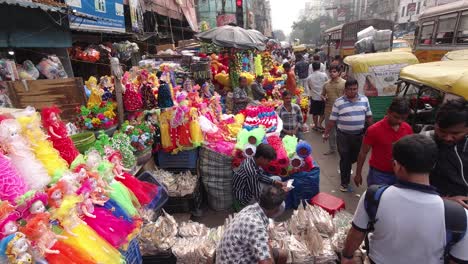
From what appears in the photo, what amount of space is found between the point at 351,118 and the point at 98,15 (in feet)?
20.0

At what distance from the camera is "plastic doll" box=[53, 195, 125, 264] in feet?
6.16

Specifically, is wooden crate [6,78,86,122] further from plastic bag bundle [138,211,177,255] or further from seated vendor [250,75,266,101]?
seated vendor [250,75,266,101]

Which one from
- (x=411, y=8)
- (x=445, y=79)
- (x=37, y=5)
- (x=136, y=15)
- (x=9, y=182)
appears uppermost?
(x=411, y=8)

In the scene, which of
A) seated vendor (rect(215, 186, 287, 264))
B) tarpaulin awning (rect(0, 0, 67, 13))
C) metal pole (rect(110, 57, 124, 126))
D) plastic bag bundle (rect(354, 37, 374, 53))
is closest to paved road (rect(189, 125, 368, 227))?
metal pole (rect(110, 57, 124, 126))

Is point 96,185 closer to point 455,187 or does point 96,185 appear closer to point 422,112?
point 455,187

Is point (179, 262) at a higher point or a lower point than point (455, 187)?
lower

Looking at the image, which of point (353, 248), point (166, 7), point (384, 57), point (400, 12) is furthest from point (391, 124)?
point (400, 12)

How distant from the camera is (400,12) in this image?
146 ft

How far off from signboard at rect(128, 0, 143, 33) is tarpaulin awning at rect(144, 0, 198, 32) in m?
1.02

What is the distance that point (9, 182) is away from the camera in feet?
6.48

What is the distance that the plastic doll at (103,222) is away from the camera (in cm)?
215

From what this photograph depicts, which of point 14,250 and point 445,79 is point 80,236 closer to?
point 14,250

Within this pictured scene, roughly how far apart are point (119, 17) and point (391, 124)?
7.49 meters

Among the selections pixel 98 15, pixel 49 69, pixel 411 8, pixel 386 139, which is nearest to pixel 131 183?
pixel 386 139
